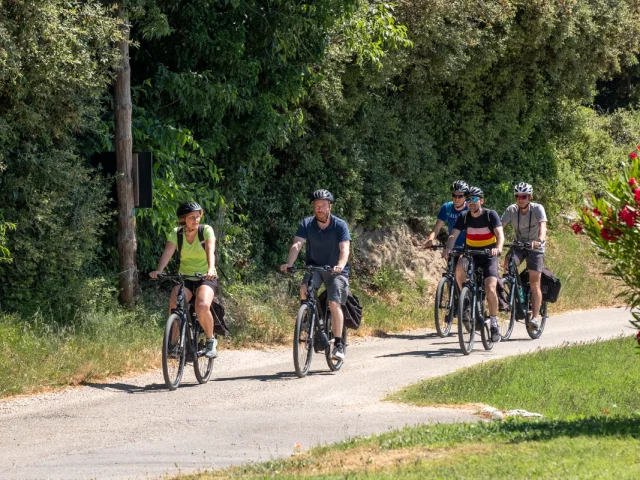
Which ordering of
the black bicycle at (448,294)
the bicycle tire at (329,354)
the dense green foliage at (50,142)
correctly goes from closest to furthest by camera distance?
the dense green foliage at (50,142), the bicycle tire at (329,354), the black bicycle at (448,294)

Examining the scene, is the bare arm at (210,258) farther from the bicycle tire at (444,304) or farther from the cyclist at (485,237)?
the bicycle tire at (444,304)

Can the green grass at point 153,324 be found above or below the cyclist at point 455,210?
below

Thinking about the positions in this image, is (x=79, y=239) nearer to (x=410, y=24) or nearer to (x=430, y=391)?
(x=430, y=391)

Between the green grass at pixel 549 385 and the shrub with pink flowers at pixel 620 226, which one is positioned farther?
the green grass at pixel 549 385

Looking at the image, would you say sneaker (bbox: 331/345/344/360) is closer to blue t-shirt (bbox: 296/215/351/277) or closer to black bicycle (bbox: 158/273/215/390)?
blue t-shirt (bbox: 296/215/351/277)

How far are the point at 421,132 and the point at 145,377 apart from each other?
12.6m

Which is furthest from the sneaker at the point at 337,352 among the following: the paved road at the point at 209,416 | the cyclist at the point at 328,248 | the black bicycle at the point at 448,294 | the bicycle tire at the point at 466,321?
the black bicycle at the point at 448,294

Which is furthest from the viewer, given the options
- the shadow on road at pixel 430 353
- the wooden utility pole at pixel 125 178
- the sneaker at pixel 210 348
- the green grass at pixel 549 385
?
the shadow on road at pixel 430 353

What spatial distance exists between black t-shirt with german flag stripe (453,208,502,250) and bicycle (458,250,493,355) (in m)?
0.19

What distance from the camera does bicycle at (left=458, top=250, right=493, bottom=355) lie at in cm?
1460

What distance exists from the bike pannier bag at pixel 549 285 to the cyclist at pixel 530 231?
13cm

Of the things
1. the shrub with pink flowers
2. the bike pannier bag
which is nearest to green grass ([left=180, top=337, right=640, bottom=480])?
the shrub with pink flowers

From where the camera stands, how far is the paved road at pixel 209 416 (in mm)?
8031

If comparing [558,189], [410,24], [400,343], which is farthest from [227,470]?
[558,189]
